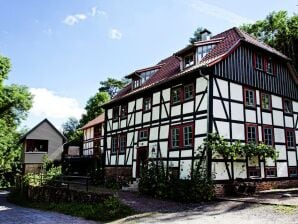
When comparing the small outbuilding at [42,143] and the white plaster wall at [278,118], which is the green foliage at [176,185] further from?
the small outbuilding at [42,143]

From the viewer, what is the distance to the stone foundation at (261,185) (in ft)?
52.9

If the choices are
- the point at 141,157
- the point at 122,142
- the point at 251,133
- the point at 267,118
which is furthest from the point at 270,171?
the point at 122,142

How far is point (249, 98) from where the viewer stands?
733 inches

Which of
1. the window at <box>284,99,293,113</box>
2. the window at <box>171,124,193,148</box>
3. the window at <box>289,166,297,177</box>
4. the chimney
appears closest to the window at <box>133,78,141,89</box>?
the chimney

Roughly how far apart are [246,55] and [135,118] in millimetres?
8204

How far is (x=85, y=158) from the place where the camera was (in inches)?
1191

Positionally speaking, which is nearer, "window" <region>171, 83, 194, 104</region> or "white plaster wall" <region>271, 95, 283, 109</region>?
"window" <region>171, 83, 194, 104</region>

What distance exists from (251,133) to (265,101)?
2.53 m

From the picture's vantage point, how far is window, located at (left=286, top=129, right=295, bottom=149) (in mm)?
20203

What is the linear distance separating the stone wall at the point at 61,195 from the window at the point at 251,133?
814cm

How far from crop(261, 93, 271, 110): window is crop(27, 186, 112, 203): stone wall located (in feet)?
34.0

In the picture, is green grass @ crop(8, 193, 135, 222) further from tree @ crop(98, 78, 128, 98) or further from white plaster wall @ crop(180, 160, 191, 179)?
tree @ crop(98, 78, 128, 98)

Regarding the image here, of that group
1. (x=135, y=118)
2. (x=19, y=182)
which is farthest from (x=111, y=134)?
(x=19, y=182)

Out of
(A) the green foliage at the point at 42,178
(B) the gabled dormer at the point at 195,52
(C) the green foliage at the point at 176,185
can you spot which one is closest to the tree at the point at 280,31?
(B) the gabled dormer at the point at 195,52
